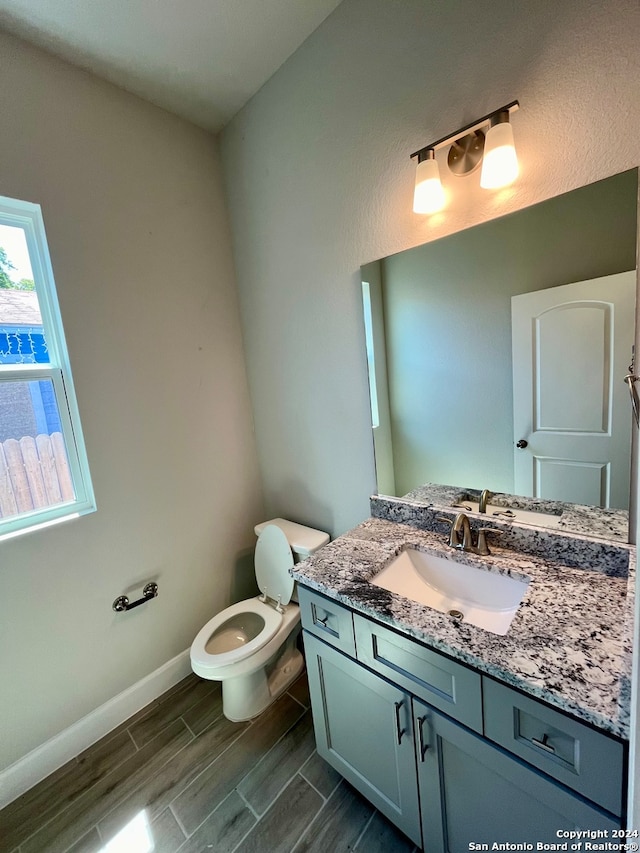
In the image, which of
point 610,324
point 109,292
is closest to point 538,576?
point 610,324

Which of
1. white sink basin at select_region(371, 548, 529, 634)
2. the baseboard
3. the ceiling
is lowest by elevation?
the baseboard

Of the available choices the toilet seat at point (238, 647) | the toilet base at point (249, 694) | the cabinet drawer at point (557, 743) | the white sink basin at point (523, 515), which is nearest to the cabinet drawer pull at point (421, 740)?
the cabinet drawer at point (557, 743)

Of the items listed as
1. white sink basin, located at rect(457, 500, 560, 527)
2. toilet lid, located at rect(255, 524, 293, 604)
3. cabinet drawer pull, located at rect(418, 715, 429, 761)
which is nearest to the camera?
cabinet drawer pull, located at rect(418, 715, 429, 761)

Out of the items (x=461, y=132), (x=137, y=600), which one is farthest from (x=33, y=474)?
(x=461, y=132)

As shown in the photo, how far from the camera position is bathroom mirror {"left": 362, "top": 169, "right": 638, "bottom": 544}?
97 centimetres

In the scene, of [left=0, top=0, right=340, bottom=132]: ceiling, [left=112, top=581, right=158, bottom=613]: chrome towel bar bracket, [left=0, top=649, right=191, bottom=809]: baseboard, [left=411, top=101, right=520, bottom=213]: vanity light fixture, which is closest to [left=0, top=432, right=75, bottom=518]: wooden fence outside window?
[left=112, top=581, right=158, bottom=613]: chrome towel bar bracket

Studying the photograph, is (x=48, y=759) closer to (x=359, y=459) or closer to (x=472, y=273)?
(x=359, y=459)

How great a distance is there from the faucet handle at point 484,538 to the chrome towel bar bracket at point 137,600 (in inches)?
60.3

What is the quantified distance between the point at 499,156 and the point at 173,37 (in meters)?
1.37

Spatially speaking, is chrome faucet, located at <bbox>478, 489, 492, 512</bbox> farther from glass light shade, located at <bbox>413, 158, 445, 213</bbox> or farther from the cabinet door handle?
glass light shade, located at <bbox>413, 158, 445, 213</bbox>

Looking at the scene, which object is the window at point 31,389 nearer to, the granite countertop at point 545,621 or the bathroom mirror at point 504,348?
the granite countertop at point 545,621

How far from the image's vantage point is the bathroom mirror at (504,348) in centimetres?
97

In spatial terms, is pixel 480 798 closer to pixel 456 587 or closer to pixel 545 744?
pixel 545 744

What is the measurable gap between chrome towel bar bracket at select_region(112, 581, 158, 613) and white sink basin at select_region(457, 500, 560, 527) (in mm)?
1550
